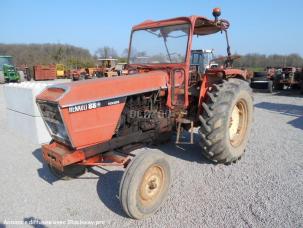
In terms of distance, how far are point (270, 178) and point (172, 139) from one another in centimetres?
227

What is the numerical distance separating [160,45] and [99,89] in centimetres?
164

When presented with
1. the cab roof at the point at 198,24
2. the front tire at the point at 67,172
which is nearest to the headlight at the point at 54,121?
the front tire at the point at 67,172

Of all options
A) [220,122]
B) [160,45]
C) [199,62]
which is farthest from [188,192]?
[199,62]

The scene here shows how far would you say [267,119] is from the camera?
25.3ft

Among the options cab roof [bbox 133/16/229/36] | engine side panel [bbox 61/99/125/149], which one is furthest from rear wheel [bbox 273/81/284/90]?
engine side panel [bbox 61/99/125/149]

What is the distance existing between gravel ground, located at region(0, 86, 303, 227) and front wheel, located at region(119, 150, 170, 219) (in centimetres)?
14

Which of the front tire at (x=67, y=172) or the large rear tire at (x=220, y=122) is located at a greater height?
the large rear tire at (x=220, y=122)

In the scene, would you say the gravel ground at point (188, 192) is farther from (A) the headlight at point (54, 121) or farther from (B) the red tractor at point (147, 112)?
(A) the headlight at point (54, 121)

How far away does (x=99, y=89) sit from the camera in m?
3.16

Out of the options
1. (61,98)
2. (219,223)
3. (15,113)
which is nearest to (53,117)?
(61,98)

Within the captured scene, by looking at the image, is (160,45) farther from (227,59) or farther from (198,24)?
(227,59)

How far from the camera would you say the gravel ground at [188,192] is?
2979 mm

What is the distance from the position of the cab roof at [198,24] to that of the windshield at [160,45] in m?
0.06

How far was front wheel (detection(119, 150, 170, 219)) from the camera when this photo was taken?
2836 mm
